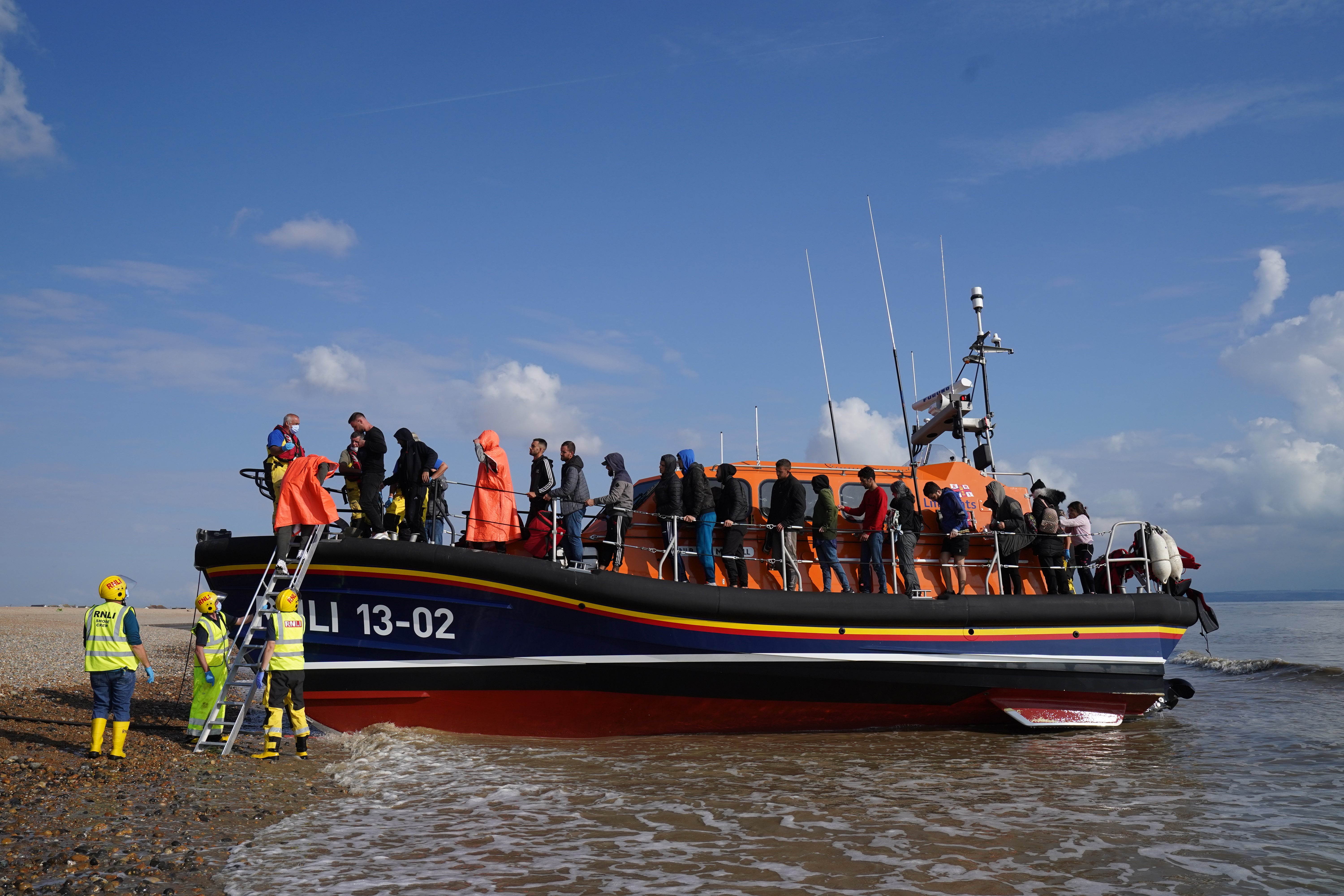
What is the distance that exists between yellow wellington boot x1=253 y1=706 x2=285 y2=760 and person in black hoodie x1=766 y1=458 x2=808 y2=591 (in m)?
4.00

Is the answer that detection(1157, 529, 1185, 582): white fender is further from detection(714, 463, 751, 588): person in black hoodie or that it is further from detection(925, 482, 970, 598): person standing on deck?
detection(714, 463, 751, 588): person in black hoodie

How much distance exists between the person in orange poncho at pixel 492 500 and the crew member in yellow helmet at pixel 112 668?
247 centimetres

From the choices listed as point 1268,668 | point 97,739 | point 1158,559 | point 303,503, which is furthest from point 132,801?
point 1268,668

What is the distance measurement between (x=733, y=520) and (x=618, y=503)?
102cm

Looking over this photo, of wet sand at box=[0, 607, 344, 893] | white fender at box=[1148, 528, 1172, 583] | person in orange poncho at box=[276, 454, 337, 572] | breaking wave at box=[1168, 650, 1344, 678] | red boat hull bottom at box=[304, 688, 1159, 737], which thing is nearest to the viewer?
wet sand at box=[0, 607, 344, 893]

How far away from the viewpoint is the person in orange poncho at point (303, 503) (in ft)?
22.1

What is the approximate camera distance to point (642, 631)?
6.97 meters

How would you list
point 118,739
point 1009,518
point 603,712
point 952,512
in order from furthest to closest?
point 1009,518
point 952,512
point 603,712
point 118,739

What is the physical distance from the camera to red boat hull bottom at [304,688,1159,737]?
7.00m

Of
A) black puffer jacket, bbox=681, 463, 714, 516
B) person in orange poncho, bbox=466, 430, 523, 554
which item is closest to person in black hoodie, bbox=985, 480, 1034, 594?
black puffer jacket, bbox=681, 463, 714, 516

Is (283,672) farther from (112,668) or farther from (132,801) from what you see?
(132,801)

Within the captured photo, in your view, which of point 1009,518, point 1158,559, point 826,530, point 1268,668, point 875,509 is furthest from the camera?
point 1268,668

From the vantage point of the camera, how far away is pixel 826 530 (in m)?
7.69

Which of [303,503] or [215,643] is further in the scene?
[215,643]
